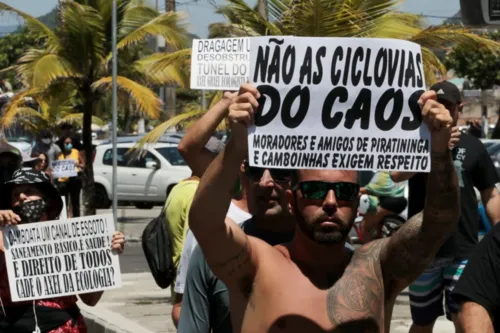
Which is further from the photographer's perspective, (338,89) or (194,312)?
(194,312)

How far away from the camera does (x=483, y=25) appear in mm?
5152

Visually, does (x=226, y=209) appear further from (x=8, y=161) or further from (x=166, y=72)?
(x=166, y=72)

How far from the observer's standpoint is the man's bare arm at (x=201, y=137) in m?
5.20

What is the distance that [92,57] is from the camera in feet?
77.2

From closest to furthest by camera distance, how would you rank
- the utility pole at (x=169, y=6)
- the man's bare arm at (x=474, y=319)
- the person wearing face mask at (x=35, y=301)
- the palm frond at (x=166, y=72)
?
the man's bare arm at (x=474, y=319) → the person wearing face mask at (x=35, y=301) → the palm frond at (x=166, y=72) → the utility pole at (x=169, y=6)

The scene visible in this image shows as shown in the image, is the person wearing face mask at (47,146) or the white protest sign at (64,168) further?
the person wearing face mask at (47,146)

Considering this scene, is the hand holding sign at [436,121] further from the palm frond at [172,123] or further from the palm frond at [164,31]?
the palm frond at [164,31]

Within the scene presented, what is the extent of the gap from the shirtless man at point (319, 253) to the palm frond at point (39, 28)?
65.3 ft

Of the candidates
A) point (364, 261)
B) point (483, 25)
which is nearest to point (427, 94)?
point (364, 261)

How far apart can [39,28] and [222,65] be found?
56.9ft

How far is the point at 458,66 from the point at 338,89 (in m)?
46.2

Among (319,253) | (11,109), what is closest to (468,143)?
A: (319,253)

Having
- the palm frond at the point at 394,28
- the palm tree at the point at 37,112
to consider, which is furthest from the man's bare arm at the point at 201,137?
the palm tree at the point at 37,112

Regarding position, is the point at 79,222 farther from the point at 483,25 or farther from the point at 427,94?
the point at 427,94
